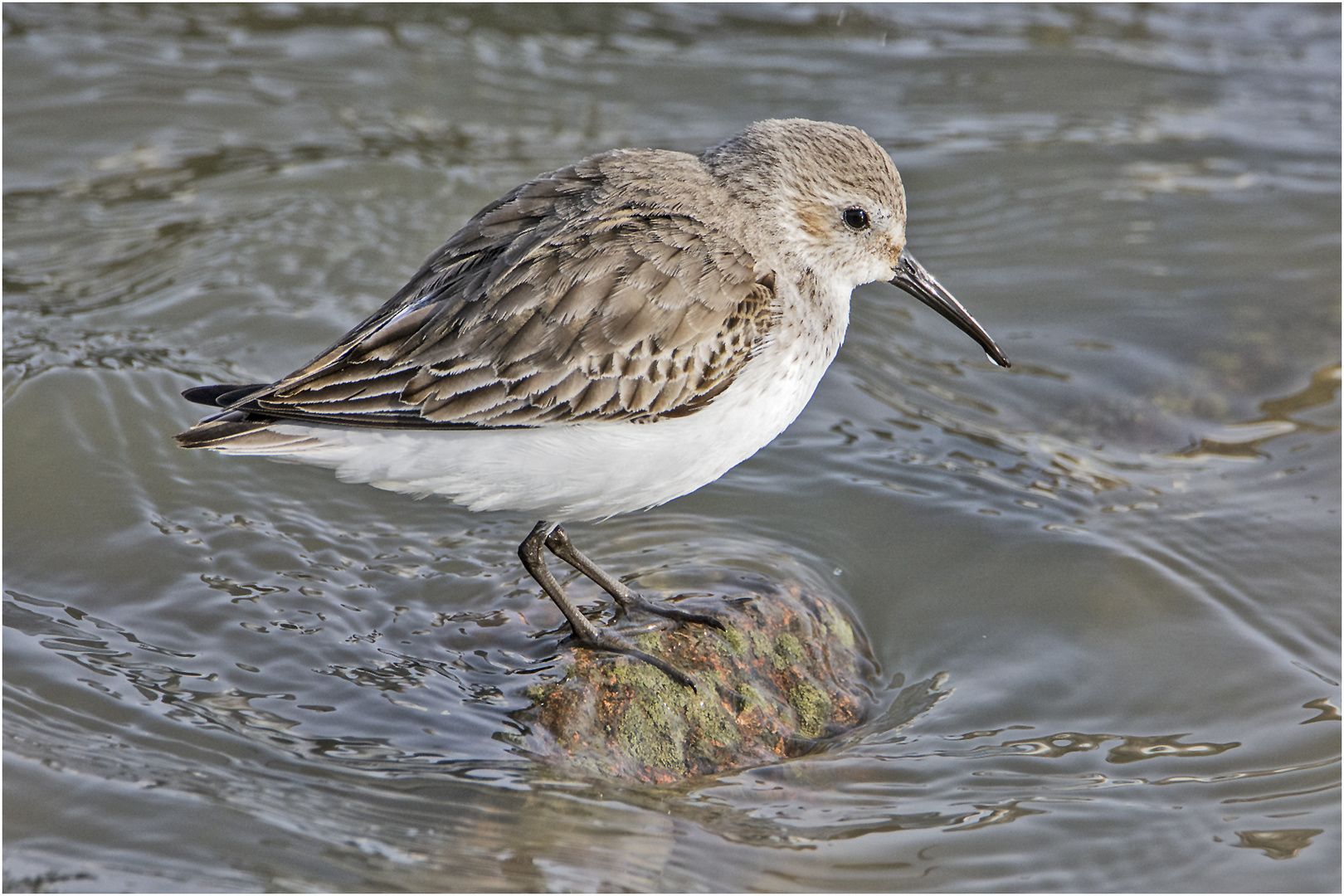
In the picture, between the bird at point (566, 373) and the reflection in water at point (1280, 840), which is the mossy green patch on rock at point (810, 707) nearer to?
the bird at point (566, 373)

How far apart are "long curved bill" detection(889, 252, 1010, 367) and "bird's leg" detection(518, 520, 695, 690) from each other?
1887 millimetres

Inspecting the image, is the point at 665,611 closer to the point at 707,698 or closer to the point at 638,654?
the point at 638,654

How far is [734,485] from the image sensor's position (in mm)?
6625

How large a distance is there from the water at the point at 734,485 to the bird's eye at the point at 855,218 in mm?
1547

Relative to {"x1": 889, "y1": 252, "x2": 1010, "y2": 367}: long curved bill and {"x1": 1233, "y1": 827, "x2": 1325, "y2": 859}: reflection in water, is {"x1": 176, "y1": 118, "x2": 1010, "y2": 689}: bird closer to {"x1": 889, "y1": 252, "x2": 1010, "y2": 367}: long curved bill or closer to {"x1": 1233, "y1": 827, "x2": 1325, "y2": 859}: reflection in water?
{"x1": 889, "y1": 252, "x2": 1010, "y2": 367}: long curved bill

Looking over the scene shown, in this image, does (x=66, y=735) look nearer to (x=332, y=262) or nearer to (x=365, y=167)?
(x=332, y=262)

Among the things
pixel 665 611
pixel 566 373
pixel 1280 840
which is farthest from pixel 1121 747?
pixel 566 373

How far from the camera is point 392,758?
14.6 ft

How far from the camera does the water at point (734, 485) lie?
4.30 meters

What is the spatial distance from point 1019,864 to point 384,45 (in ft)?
29.3

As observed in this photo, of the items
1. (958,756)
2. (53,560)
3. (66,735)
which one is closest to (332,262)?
(53,560)

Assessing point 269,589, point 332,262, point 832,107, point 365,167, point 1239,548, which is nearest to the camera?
point 269,589

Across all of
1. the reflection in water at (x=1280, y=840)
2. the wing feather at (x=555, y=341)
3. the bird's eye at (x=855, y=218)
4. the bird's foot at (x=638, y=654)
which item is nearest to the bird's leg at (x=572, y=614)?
the bird's foot at (x=638, y=654)

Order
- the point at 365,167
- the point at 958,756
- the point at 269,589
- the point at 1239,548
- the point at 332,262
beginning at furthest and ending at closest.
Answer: the point at 365,167 → the point at 332,262 → the point at 1239,548 → the point at 269,589 → the point at 958,756
